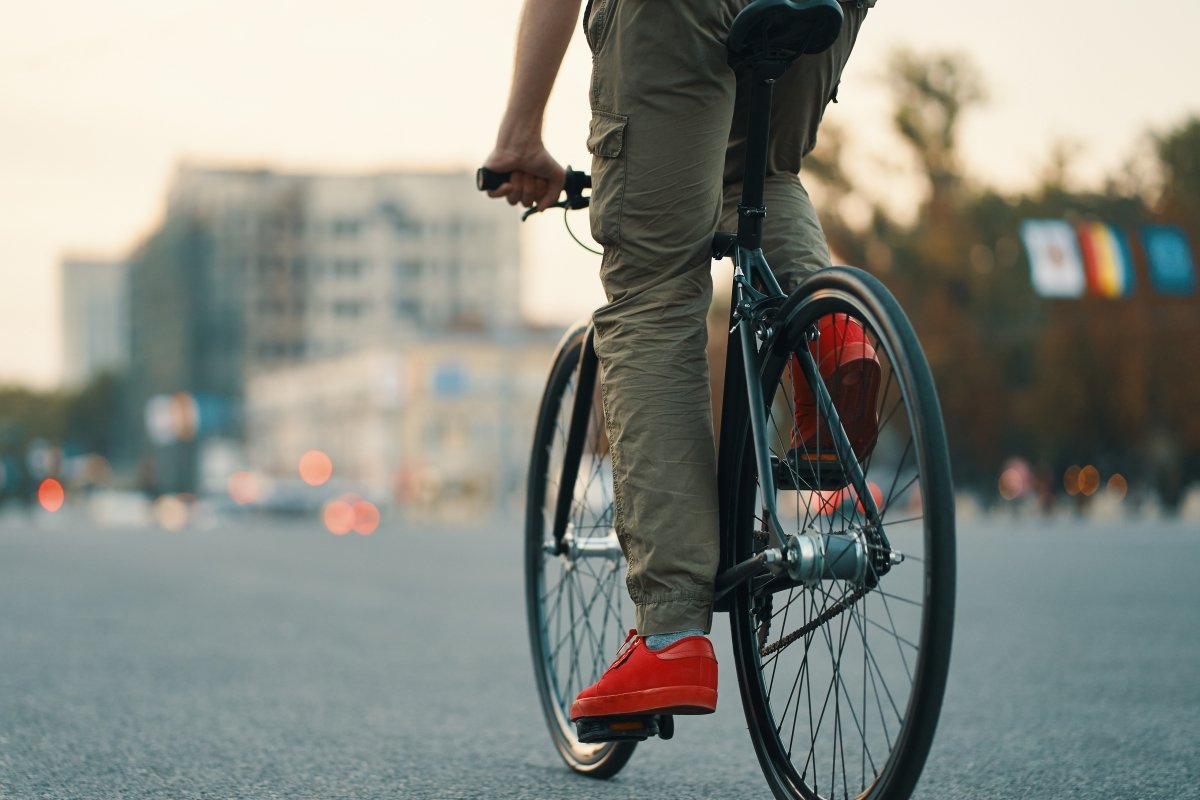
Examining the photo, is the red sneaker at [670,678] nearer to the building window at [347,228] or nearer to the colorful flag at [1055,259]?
the colorful flag at [1055,259]

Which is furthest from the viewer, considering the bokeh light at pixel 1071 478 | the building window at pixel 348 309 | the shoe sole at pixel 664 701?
the building window at pixel 348 309

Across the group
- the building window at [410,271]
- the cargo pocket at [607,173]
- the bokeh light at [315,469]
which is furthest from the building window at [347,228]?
the cargo pocket at [607,173]

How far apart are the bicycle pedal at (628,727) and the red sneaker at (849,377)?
0.56 meters

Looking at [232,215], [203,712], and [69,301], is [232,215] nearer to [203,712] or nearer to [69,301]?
[69,301]

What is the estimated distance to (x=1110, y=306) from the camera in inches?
1866

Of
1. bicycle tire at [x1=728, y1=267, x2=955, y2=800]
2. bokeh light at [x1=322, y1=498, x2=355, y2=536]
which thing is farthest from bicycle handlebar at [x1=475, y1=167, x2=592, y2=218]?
bokeh light at [x1=322, y1=498, x2=355, y2=536]

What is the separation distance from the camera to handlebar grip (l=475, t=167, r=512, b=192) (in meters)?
2.90

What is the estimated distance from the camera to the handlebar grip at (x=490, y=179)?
2898mm

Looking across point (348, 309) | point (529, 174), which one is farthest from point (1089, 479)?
point (348, 309)

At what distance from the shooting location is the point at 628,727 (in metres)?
2.78

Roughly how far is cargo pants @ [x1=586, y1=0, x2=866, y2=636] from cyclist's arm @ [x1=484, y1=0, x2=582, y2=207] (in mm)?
61

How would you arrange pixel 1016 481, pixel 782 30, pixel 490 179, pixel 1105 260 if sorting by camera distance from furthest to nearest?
pixel 1016 481
pixel 1105 260
pixel 490 179
pixel 782 30

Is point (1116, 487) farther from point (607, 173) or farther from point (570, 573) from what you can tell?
point (607, 173)

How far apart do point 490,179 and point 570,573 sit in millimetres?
1024
